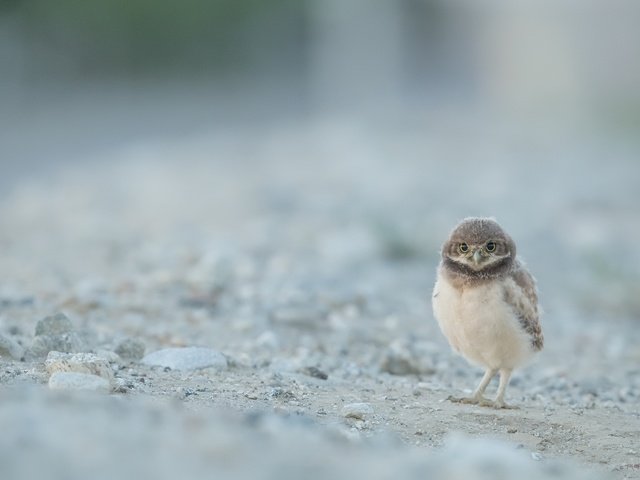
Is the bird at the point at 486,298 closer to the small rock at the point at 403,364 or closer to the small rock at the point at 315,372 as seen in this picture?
the small rock at the point at 315,372

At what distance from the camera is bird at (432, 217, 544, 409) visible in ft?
22.8

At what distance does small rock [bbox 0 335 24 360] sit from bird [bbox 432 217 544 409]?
217cm

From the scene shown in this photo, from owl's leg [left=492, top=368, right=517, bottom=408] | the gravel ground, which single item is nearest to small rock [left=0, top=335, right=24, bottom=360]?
the gravel ground

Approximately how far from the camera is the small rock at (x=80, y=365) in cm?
618

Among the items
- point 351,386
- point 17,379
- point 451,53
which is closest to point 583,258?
point 351,386

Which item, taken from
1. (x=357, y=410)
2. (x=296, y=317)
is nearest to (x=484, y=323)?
(x=357, y=410)

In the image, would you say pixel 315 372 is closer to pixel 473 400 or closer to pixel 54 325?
pixel 473 400

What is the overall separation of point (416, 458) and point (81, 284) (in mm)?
6162

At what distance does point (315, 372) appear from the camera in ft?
24.9

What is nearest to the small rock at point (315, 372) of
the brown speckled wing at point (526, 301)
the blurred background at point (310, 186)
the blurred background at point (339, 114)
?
the blurred background at point (310, 186)

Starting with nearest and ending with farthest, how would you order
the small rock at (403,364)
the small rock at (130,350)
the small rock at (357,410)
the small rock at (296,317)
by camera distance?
the small rock at (357,410)
the small rock at (130,350)
the small rock at (403,364)
the small rock at (296,317)

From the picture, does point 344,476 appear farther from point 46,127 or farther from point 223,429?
point 46,127

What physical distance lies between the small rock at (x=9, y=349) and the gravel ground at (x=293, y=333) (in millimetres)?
12

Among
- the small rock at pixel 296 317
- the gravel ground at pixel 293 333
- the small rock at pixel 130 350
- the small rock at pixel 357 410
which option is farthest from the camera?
the small rock at pixel 296 317
